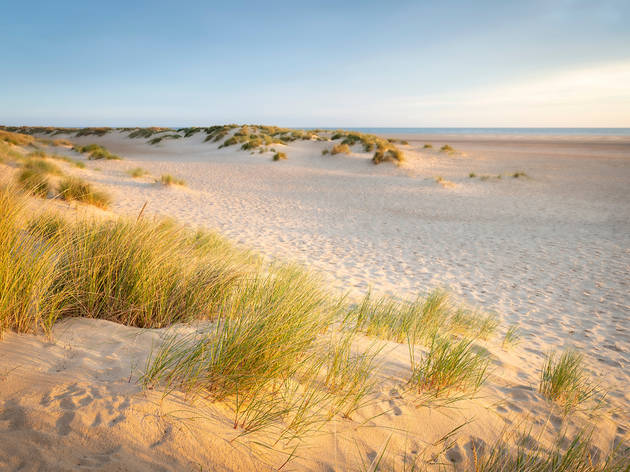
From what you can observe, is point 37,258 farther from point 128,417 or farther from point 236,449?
point 236,449

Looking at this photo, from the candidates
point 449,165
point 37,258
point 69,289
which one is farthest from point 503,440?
point 449,165

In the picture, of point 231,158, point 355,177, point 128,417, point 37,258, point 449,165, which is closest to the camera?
point 128,417

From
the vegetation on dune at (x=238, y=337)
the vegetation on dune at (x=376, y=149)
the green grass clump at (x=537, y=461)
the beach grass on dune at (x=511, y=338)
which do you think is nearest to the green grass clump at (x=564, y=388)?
the vegetation on dune at (x=238, y=337)

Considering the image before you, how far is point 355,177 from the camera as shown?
17.1 m

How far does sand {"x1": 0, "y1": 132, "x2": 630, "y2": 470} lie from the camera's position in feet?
4.43

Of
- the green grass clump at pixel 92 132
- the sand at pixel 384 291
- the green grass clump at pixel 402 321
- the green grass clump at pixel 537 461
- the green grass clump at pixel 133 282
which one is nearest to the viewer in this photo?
the sand at pixel 384 291

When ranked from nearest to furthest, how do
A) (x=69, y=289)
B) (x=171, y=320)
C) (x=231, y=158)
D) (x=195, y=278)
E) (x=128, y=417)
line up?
(x=128, y=417) → (x=69, y=289) → (x=171, y=320) → (x=195, y=278) → (x=231, y=158)

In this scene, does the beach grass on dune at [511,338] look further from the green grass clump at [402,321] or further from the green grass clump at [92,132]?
the green grass clump at [92,132]

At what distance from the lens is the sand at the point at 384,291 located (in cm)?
135

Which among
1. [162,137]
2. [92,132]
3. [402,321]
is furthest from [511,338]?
[92,132]

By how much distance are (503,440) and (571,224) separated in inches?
391

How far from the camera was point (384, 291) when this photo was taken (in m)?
4.77

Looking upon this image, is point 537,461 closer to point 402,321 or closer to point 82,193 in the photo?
point 402,321

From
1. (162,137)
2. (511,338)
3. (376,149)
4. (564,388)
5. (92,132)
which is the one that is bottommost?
(511,338)
